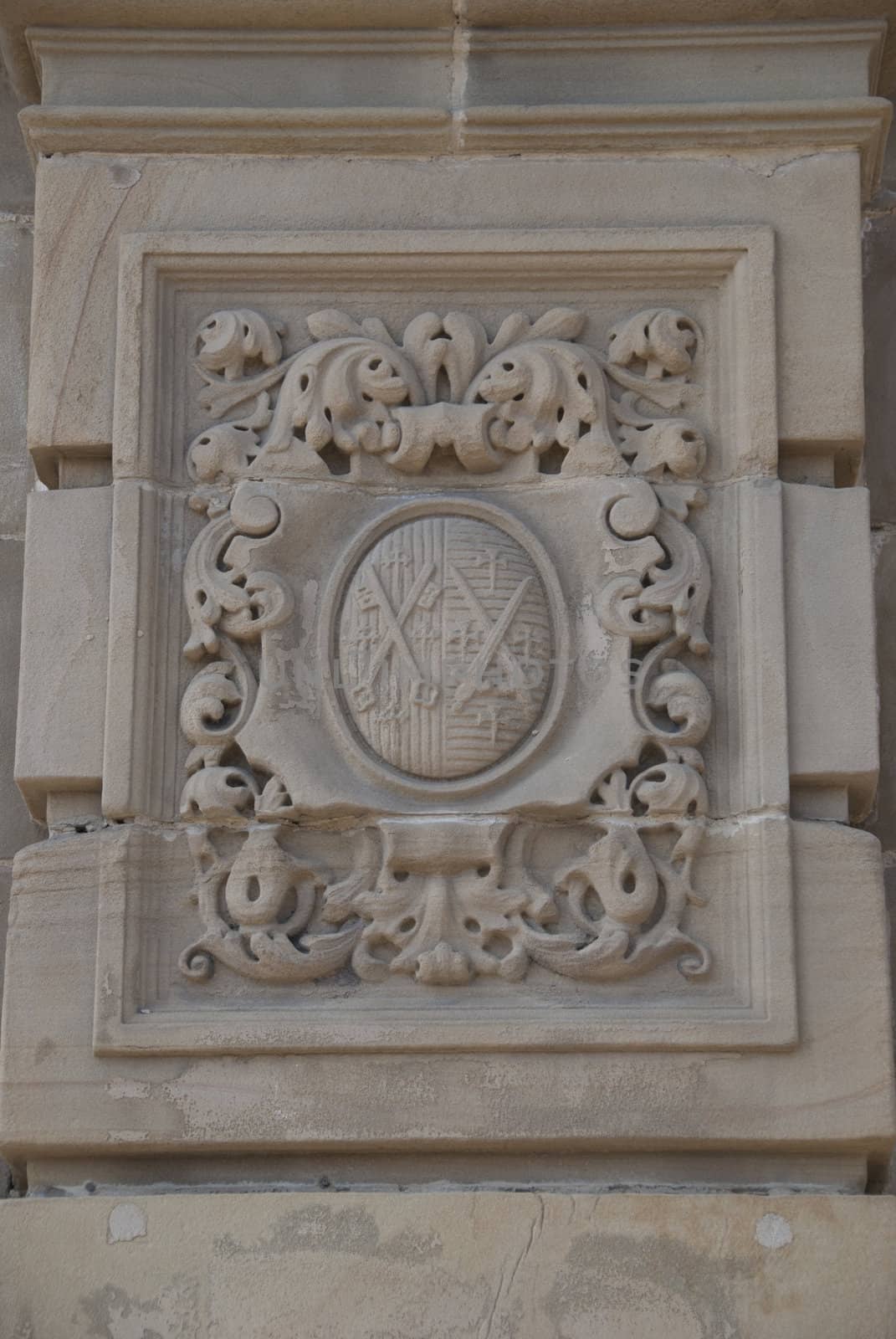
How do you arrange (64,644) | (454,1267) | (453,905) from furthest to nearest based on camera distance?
(64,644)
(453,905)
(454,1267)

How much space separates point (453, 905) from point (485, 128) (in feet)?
3.86

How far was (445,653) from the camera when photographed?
3.12 m

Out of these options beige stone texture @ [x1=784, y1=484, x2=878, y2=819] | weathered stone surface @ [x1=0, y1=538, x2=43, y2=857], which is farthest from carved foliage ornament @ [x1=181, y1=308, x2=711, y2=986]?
weathered stone surface @ [x1=0, y1=538, x2=43, y2=857]

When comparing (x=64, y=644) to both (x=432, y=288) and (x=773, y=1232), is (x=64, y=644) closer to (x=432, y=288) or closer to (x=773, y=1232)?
(x=432, y=288)

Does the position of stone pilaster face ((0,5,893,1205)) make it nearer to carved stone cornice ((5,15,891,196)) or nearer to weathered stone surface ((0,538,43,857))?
carved stone cornice ((5,15,891,196))

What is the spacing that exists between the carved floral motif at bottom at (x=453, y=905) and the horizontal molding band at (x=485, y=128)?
1.04 m

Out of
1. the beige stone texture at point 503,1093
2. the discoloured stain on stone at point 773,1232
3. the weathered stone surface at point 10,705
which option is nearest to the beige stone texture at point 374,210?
the weathered stone surface at point 10,705

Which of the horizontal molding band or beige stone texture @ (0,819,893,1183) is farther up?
the horizontal molding band

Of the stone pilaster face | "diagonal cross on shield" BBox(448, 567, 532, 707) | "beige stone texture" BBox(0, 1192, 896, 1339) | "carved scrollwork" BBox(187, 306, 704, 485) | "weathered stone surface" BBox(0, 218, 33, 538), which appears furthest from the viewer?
"weathered stone surface" BBox(0, 218, 33, 538)

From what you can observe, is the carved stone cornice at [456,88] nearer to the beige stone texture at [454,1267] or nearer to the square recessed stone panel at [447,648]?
the square recessed stone panel at [447,648]

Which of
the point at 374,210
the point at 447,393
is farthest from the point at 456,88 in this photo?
the point at 447,393

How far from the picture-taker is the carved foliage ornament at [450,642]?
3.09 meters

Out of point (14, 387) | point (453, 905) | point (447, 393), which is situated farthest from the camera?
point (14, 387)

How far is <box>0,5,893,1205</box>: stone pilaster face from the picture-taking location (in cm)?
301
